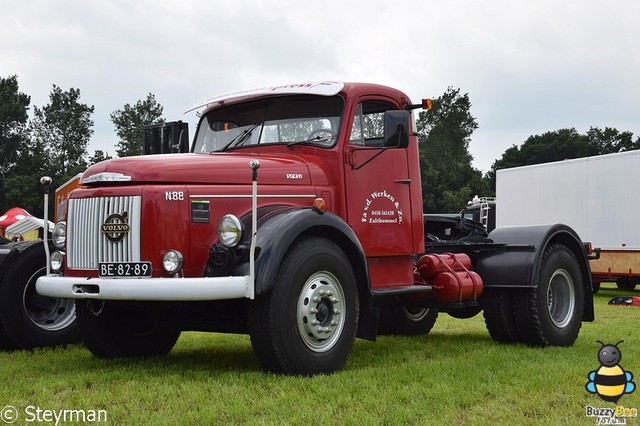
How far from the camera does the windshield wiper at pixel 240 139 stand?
24.7ft

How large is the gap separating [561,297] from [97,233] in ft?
17.3

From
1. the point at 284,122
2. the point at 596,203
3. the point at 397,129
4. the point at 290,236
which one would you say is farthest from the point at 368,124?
the point at 596,203

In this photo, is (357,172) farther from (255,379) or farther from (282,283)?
(255,379)

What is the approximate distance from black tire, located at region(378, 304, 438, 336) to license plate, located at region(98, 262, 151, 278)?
13.8 feet

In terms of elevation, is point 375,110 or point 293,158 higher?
point 375,110

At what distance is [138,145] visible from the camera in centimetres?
6988

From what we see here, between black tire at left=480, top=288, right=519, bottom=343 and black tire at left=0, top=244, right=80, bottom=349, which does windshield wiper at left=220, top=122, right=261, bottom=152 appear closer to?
black tire at left=0, top=244, right=80, bottom=349

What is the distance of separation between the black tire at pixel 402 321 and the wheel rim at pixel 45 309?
3.57 metres

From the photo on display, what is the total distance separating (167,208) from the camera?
593 centimetres

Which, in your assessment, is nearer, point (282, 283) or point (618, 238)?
point (282, 283)

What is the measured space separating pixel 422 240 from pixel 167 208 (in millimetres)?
2918

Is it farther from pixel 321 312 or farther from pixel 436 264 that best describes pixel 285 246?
pixel 436 264

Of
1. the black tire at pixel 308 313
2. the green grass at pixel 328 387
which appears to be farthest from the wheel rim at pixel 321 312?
the green grass at pixel 328 387

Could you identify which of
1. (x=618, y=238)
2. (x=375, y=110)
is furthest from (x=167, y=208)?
(x=618, y=238)
